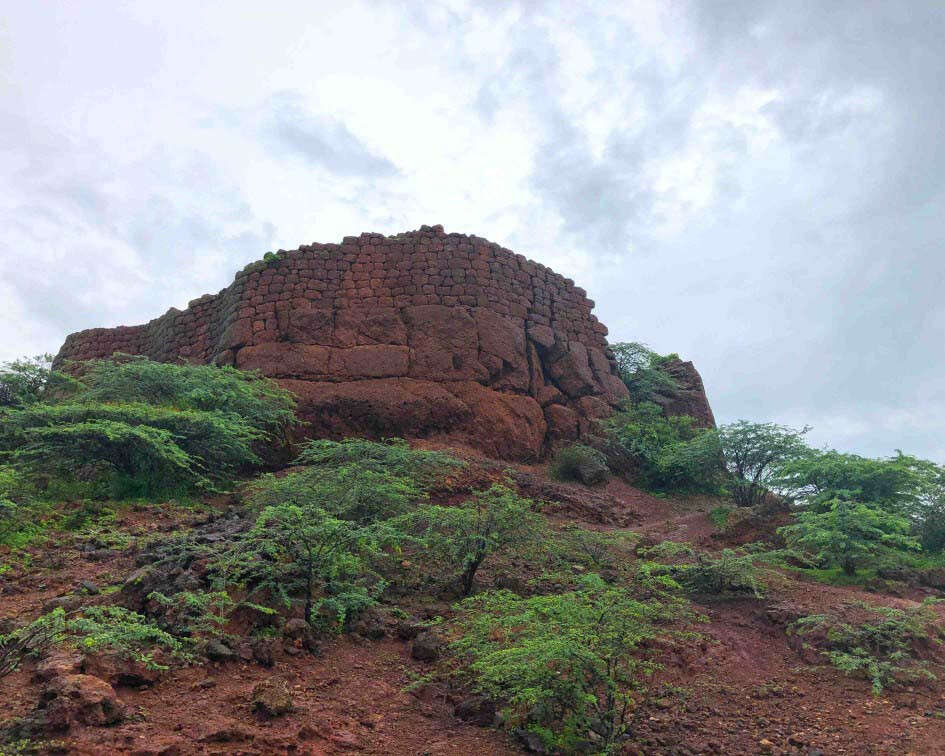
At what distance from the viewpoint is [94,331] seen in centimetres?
1686

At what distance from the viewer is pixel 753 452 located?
12953 mm

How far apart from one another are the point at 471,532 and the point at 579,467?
19.4 feet

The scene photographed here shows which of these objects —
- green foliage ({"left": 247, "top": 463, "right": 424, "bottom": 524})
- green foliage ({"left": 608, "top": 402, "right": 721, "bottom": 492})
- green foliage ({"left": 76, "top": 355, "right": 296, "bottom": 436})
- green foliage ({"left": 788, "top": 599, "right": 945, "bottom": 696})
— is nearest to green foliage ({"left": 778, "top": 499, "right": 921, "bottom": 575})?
green foliage ({"left": 788, "top": 599, "right": 945, "bottom": 696})

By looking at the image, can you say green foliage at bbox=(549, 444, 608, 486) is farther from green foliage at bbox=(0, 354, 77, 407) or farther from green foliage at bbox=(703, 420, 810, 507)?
green foliage at bbox=(0, 354, 77, 407)

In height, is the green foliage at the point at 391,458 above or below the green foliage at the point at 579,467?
below

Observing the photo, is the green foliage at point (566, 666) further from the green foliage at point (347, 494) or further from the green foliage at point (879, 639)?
the green foliage at point (347, 494)

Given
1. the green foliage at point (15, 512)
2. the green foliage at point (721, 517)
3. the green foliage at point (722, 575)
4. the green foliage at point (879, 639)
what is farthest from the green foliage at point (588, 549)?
the green foliage at point (15, 512)

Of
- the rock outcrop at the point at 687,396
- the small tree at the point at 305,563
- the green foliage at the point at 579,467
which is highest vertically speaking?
the rock outcrop at the point at 687,396

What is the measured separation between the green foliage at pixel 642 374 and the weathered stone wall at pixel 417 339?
0.77 meters

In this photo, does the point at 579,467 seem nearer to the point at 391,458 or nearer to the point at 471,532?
the point at 391,458

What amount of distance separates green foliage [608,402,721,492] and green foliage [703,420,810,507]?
0.23 metres

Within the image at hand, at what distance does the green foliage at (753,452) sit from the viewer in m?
12.7

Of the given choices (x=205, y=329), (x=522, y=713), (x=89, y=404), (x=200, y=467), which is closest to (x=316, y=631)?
(x=522, y=713)

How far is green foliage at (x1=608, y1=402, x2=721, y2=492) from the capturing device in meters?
13.2
